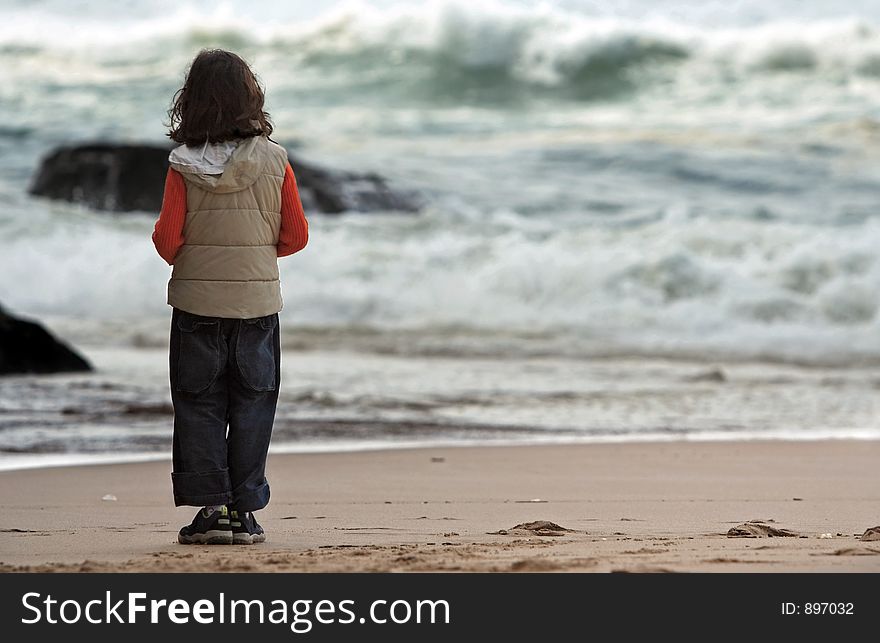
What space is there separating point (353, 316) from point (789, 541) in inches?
371

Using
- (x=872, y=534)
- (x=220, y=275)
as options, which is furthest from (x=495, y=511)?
(x=220, y=275)

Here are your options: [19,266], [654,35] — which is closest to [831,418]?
[19,266]

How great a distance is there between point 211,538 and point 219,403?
1.07 feet

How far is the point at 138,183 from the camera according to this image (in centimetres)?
1639

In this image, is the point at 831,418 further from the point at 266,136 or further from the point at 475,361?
the point at 266,136

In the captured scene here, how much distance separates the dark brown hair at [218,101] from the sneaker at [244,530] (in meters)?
0.91

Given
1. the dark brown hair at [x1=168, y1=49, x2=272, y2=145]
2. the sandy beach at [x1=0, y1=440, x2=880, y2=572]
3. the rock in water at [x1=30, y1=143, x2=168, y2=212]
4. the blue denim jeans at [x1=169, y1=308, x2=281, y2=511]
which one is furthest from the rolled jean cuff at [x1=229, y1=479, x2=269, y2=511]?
the rock in water at [x1=30, y1=143, x2=168, y2=212]

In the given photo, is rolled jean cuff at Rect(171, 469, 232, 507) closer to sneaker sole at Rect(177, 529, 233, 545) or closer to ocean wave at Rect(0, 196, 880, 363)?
sneaker sole at Rect(177, 529, 233, 545)

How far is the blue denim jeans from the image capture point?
Result: 9.93ft

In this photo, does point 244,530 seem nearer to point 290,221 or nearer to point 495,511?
point 290,221

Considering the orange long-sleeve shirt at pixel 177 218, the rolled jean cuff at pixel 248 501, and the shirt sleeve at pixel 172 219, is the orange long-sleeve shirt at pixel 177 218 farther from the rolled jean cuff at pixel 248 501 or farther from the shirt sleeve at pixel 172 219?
the rolled jean cuff at pixel 248 501

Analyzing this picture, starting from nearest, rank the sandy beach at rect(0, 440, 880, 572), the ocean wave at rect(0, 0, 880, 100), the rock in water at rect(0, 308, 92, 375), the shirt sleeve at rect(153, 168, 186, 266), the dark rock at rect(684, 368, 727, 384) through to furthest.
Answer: the sandy beach at rect(0, 440, 880, 572)
the shirt sleeve at rect(153, 168, 186, 266)
the rock in water at rect(0, 308, 92, 375)
the dark rock at rect(684, 368, 727, 384)
the ocean wave at rect(0, 0, 880, 100)

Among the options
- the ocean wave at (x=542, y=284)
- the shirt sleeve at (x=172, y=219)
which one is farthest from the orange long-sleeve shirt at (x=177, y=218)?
the ocean wave at (x=542, y=284)

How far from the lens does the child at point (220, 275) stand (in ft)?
9.85
